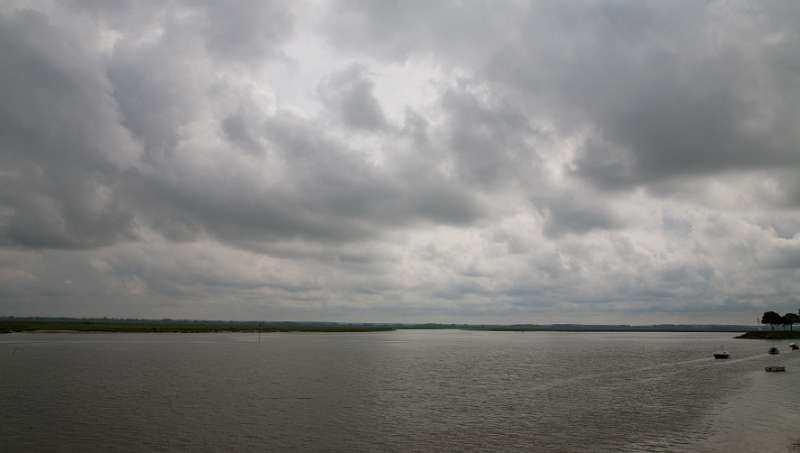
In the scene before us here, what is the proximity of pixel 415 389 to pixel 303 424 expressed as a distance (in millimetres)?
26226

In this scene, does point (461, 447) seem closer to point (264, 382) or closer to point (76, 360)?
point (264, 382)

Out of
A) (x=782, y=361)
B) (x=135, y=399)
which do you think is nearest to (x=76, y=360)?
(x=135, y=399)

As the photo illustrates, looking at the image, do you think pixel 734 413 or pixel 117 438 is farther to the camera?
pixel 734 413

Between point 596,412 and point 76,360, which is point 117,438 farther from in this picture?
point 76,360

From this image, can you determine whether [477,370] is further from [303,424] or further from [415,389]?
[303,424]

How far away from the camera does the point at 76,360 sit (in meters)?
104

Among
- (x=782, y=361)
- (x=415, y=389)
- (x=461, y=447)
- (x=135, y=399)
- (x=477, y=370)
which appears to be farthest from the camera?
(x=782, y=361)

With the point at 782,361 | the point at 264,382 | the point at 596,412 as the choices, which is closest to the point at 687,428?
the point at 596,412

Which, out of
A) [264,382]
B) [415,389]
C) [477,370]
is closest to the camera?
[415,389]

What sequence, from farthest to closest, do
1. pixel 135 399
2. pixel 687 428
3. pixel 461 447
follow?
pixel 135 399 → pixel 687 428 → pixel 461 447

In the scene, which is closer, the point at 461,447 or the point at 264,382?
the point at 461,447

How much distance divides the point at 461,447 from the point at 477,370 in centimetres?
6171

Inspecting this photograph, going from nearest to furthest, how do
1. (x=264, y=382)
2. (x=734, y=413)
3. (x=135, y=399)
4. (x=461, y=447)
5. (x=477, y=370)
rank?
(x=461, y=447) < (x=734, y=413) < (x=135, y=399) < (x=264, y=382) < (x=477, y=370)

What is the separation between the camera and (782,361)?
409 feet
